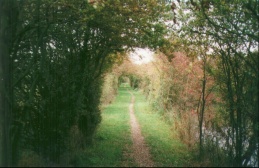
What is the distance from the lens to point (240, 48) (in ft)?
33.9

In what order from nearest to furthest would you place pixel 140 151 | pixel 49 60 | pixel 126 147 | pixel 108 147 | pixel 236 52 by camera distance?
pixel 236 52 → pixel 49 60 → pixel 140 151 → pixel 108 147 → pixel 126 147

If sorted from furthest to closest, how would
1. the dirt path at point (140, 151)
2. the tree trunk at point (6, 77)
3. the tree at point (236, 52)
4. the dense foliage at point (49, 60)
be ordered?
the dirt path at point (140, 151)
the tree at point (236, 52)
the dense foliage at point (49, 60)
the tree trunk at point (6, 77)

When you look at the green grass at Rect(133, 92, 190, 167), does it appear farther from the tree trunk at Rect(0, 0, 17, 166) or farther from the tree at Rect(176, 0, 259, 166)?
the tree trunk at Rect(0, 0, 17, 166)

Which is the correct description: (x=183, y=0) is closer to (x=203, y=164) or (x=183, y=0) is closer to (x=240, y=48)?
(x=240, y=48)

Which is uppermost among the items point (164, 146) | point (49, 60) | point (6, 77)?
point (49, 60)

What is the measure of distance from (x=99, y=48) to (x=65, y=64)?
12.5 feet

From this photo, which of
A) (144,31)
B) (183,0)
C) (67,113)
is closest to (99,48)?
(144,31)

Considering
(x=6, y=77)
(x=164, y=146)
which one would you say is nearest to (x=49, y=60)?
(x=6, y=77)

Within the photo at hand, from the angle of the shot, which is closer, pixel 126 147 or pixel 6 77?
pixel 6 77

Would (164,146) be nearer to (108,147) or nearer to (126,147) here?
(126,147)

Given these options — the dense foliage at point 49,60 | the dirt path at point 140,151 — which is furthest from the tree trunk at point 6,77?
the dirt path at point 140,151

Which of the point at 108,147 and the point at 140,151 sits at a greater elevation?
the point at 108,147

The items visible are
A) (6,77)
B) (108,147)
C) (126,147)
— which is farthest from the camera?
(126,147)

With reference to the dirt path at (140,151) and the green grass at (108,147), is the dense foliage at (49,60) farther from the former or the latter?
the dirt path at (140,151)
